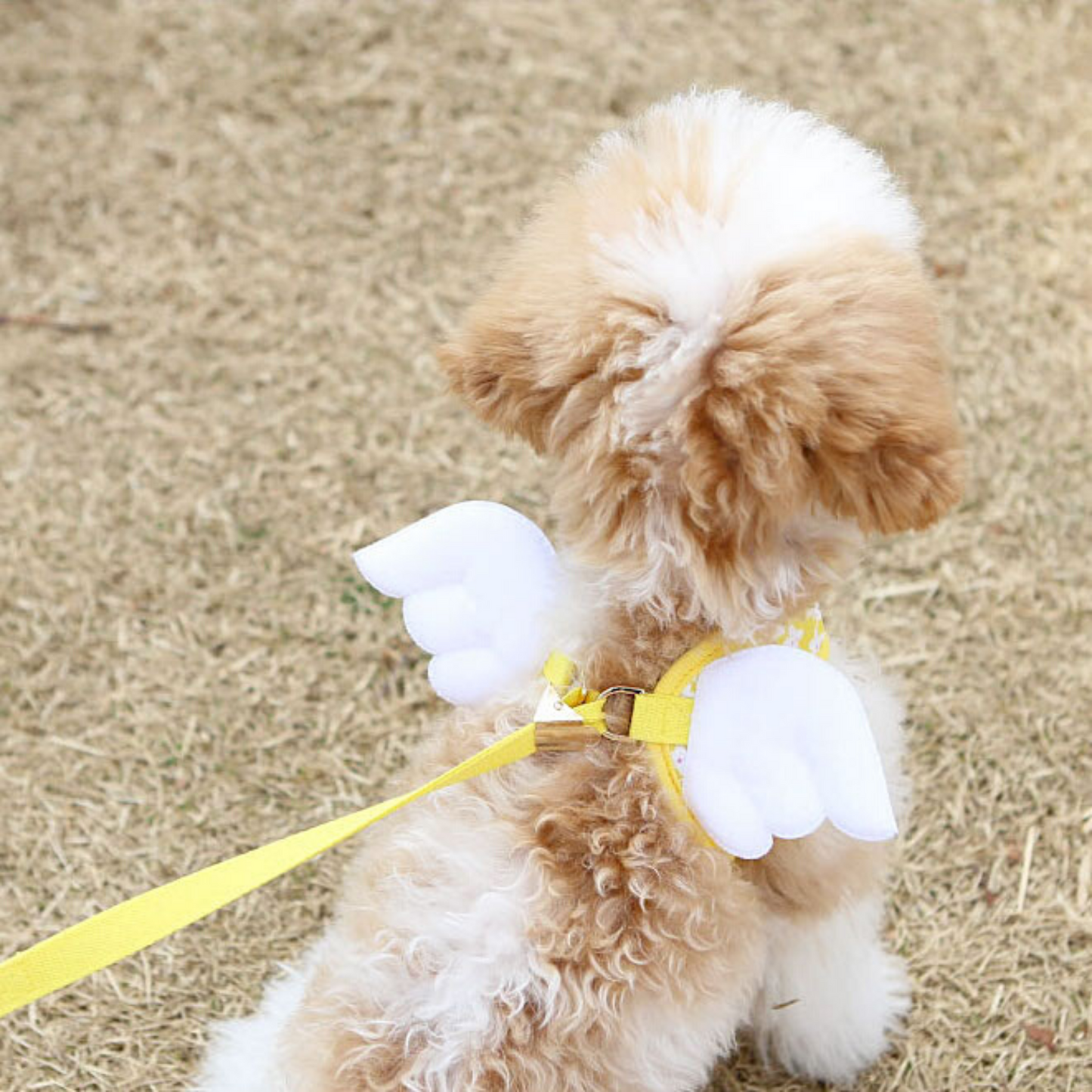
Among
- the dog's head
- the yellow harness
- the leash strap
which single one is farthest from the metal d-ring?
the leash strap

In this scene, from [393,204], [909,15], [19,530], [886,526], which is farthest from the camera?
[909,15]

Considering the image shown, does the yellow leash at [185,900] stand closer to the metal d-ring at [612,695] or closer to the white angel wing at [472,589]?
the metal d-ring at [612,695]

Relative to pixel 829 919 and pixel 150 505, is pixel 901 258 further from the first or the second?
pixel 150 505

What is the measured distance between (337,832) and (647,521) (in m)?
0.61

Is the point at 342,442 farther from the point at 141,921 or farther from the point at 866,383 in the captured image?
the point at 866,383

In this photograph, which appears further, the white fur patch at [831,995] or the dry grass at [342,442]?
the dry grass at [342,442]

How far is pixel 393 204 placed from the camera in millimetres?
4281

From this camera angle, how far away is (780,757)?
1.77 m

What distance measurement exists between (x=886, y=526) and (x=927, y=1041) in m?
1.40

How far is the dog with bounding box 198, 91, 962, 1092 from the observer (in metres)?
1.66

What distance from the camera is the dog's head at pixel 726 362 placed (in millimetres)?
1646

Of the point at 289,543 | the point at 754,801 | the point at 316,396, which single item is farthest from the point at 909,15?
the point at 754,801

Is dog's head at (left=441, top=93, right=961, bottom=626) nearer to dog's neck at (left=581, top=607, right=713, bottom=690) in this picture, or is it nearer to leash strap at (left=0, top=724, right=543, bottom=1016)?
dog's neck at (left=581, top=607, right=713, bottom=690)

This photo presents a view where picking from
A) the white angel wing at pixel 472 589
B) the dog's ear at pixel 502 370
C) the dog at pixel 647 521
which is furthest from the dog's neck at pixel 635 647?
the dog's ear at pixel 502 370
